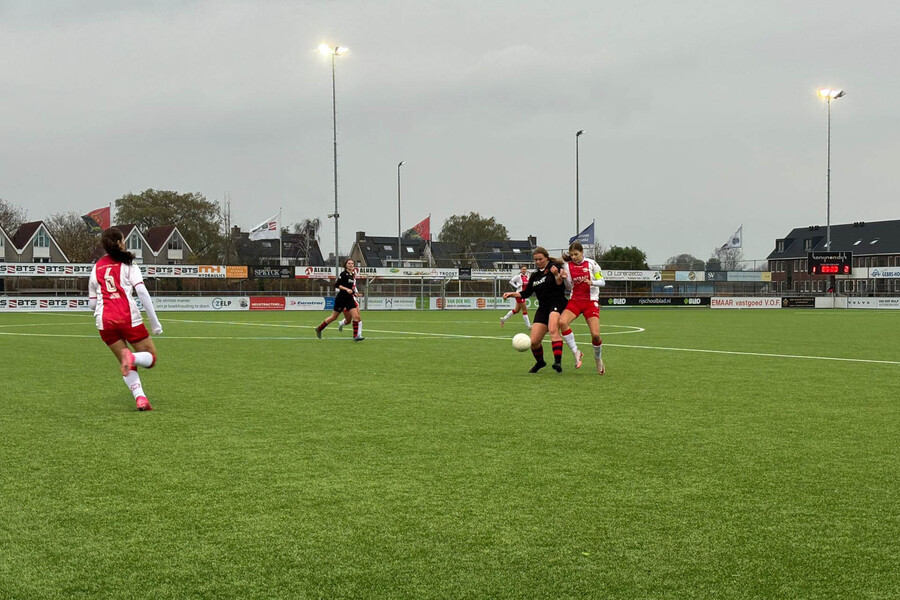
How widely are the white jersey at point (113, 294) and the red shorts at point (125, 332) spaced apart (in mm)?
34

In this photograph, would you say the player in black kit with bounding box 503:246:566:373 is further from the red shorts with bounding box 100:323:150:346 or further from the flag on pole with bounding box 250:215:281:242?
the flag on pole with bounding box 250:215:281:242

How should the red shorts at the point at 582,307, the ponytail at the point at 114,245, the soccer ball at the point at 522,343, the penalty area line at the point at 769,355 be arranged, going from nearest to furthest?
the ponytail at the point at 114,245 → the red shorts at the point at 582,307 → the soccer ball at the point at 522,343 → the penalty area line at the point at 769,355

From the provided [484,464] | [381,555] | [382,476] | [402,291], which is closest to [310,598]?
[381,555]

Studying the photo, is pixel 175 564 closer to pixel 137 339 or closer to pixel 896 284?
pixel 137 339

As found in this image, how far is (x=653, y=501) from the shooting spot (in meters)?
5.56

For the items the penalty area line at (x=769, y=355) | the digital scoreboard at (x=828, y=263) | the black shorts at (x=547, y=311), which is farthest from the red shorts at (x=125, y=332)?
the digital scoreboard at (x=828, y=263)

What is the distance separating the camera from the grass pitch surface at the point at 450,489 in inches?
165

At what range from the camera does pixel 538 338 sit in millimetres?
13867

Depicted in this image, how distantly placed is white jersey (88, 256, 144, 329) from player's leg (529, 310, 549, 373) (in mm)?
6445

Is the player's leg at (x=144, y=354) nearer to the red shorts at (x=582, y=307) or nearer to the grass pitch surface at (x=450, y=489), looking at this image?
the grass pitch surface at (x=450, y=489)

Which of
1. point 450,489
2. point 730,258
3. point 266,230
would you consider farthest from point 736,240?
point 450,489

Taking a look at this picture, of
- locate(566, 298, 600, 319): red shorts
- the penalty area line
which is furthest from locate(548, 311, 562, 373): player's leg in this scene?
the penalty area line

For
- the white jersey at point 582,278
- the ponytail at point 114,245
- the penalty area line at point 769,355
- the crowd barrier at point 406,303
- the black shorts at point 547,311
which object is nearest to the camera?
the ponytail at point 114,245

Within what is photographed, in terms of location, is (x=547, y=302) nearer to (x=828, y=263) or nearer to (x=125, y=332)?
(x=125, y=332)
